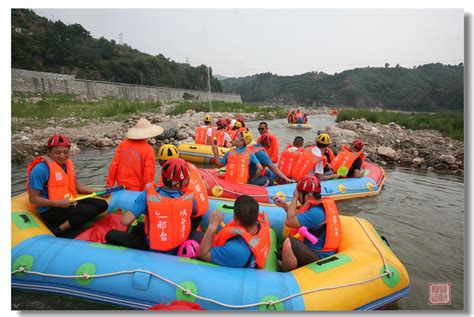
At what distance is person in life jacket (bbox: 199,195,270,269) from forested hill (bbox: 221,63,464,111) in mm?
2364

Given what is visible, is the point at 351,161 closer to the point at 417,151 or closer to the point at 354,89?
the point at 417,151

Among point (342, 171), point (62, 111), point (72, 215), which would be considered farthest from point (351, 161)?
point (62, 111)

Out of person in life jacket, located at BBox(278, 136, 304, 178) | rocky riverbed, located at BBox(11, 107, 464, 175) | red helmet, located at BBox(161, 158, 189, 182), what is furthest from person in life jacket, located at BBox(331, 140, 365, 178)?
red helmet, located at BBox(161, 158, 189, 182)

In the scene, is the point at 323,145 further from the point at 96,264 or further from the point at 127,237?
the point at 96,264

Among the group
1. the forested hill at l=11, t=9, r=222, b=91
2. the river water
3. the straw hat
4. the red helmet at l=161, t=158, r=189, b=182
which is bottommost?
the river water

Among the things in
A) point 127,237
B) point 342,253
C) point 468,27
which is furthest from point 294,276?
point 468,27

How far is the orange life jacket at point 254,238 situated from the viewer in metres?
2.53

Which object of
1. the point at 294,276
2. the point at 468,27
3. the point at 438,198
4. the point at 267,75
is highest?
the point at 267,75

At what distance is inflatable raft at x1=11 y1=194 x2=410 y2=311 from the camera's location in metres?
2.49

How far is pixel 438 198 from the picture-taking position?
664 cm

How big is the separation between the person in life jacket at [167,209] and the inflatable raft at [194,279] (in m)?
0.16

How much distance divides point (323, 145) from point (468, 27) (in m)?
3.40

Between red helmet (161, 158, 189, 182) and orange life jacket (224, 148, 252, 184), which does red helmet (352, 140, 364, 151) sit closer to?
orange life jacket (224, 148, 252, 184)

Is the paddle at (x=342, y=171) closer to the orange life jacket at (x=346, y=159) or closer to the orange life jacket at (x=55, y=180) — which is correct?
the orange life jacket at (x=346, y=159)
